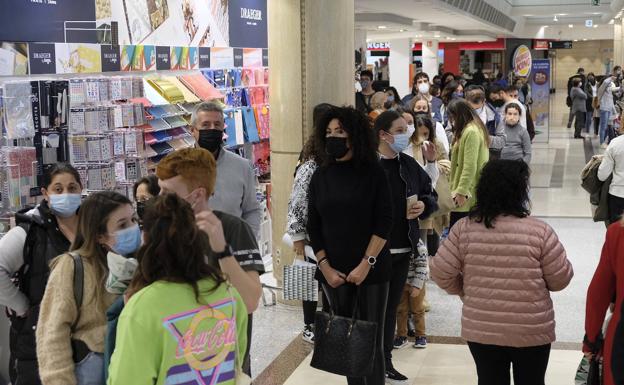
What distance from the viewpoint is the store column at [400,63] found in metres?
27.1

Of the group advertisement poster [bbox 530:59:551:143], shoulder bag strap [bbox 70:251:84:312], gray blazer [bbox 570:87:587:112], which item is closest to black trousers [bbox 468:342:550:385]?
shoulder bag strap [bbox 70:251:84:312]

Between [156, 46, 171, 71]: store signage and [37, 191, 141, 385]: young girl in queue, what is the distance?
15.0 feet

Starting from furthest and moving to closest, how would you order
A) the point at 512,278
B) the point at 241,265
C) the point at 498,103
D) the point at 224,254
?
the point at 498,103, the point at 512,278, the point at 241,265, the point at 224,254

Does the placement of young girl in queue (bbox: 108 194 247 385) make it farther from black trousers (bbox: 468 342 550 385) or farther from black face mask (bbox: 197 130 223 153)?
black face mask (bbox: 197 130 223 153)

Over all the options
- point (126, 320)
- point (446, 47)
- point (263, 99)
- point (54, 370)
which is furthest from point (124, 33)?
point (446, 47)

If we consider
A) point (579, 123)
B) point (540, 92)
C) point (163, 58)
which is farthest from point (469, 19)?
point (163, 58)

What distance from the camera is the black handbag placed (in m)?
4.46

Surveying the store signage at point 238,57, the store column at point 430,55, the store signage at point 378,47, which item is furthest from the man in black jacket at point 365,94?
the store signage at point 378,47

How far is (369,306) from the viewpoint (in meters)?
4.59

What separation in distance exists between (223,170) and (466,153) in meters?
3.35

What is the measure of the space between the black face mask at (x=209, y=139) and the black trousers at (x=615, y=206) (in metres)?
4.06

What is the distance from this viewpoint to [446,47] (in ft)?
151

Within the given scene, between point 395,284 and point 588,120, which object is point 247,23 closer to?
point 395,284

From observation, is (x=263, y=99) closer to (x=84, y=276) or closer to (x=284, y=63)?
(x=284, y=63)
